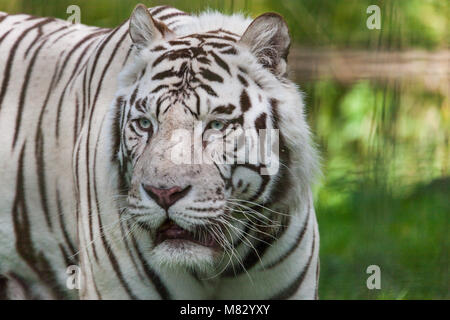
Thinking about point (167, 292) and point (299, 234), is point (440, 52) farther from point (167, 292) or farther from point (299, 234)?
point (167, 292)

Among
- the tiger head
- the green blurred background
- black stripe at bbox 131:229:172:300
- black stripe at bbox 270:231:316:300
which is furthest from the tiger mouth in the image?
the green blurred background

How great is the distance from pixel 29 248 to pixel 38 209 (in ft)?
0.40

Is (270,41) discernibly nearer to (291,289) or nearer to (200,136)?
(200,136)

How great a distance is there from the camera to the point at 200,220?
199 centimetres

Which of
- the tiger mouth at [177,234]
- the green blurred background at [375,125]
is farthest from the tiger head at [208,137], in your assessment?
the green blurred background at [375,125]

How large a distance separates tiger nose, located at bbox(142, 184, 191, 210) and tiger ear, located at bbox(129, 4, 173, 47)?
0.45 m

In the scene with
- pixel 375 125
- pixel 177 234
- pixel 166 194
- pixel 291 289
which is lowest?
pixel 291 289

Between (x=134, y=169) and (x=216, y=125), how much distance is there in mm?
225

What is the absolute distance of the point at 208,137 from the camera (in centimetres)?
203

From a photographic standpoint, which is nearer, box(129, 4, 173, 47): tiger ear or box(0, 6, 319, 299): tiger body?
box(0, 6, 319, 299): tiger body

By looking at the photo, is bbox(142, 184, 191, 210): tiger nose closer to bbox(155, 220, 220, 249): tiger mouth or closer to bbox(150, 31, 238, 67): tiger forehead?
bbox(155, 220, 220, 249): tiger mouth

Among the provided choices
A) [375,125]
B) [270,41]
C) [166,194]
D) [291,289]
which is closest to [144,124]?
[166,194]

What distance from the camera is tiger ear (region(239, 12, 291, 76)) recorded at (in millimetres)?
2090

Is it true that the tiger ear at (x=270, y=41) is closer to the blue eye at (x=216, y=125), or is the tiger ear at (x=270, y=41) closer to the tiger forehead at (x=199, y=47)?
the tiger forehead at (x=199, y=47)
